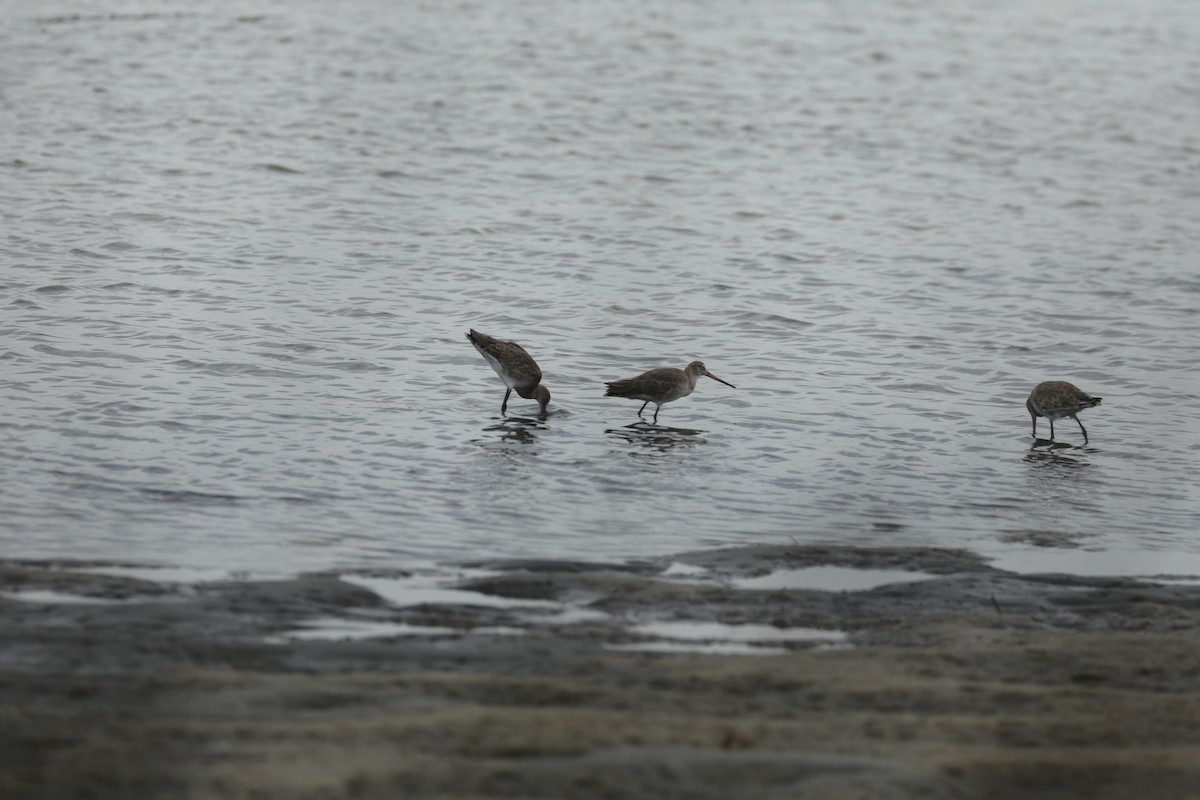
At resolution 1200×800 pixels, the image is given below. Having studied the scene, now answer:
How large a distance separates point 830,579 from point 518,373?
4.84 meters

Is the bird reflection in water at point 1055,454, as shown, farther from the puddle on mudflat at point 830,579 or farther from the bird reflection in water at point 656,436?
the puddle on mudflat at point 830,579

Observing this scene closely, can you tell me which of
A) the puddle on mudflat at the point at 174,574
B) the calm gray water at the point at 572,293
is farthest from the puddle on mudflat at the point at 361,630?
the calm gray water at the point at 572,293

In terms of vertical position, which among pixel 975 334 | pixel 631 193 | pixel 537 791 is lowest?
pixel 537 791

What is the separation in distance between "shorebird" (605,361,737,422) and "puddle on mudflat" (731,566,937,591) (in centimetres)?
419

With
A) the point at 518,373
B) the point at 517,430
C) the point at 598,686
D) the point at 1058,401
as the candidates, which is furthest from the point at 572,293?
the point at 598,686

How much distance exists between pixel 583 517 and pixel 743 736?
4.11m

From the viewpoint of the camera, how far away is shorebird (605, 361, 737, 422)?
12.8 meters

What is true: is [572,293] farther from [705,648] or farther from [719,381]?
[705,648]

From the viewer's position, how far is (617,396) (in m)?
13.1

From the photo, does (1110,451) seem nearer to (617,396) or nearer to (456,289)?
(617,396)

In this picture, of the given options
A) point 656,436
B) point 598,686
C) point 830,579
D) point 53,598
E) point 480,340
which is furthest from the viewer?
point 480,340

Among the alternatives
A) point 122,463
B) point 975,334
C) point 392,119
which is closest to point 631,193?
point 392,119

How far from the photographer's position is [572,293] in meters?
17.0

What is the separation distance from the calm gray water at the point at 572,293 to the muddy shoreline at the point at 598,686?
0.96 metres
